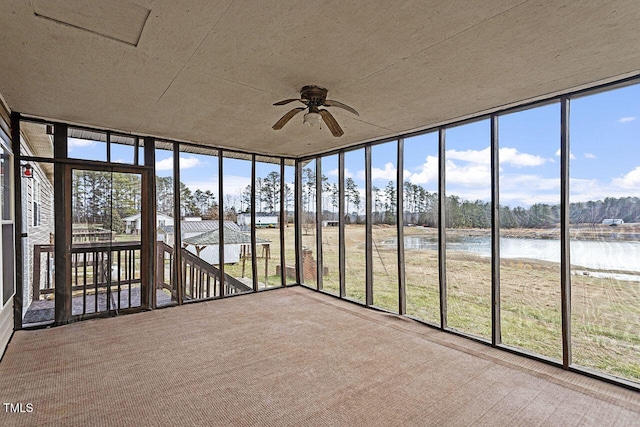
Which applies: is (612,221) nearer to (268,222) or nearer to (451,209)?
(451,209)

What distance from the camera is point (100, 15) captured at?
1.91 metres

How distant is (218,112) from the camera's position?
12.0 feet

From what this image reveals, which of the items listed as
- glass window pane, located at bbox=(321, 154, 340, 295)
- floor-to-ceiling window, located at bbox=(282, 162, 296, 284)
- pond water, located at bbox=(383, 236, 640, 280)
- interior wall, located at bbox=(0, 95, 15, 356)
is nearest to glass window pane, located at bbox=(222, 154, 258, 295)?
floor-to-ceiling window, located at bbox=(282, 162, 296, 284)

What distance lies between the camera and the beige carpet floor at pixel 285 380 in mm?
2279

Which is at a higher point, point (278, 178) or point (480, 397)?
point (278, 178)

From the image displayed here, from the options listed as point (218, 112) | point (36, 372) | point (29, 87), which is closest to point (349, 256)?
point (218, 112)

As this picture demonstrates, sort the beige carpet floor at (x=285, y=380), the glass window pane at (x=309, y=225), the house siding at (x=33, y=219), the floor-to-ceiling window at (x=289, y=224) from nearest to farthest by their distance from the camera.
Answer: the beige carpet floor at (x=285, y=380)
the house siding at (x=33, y=219)
the glass window pane at (x=309, y=225)
the floor-to-ceiling window at (x=289, y=224)

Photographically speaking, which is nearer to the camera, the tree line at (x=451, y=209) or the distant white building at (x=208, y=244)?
the tree line at (x=451, y=209)

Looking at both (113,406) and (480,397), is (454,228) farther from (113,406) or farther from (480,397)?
(113,406)

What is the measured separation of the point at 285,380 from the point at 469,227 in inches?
103

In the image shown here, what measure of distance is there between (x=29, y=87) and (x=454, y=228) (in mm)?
4576

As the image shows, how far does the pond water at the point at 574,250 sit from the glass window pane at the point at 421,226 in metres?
0.22

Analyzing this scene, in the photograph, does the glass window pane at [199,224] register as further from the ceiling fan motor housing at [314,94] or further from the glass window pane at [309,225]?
the ceiling fan motor housing at [314,94]

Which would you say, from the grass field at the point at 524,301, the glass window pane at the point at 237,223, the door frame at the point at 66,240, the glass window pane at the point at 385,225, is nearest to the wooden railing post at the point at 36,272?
the door frame at the point at 66,240
